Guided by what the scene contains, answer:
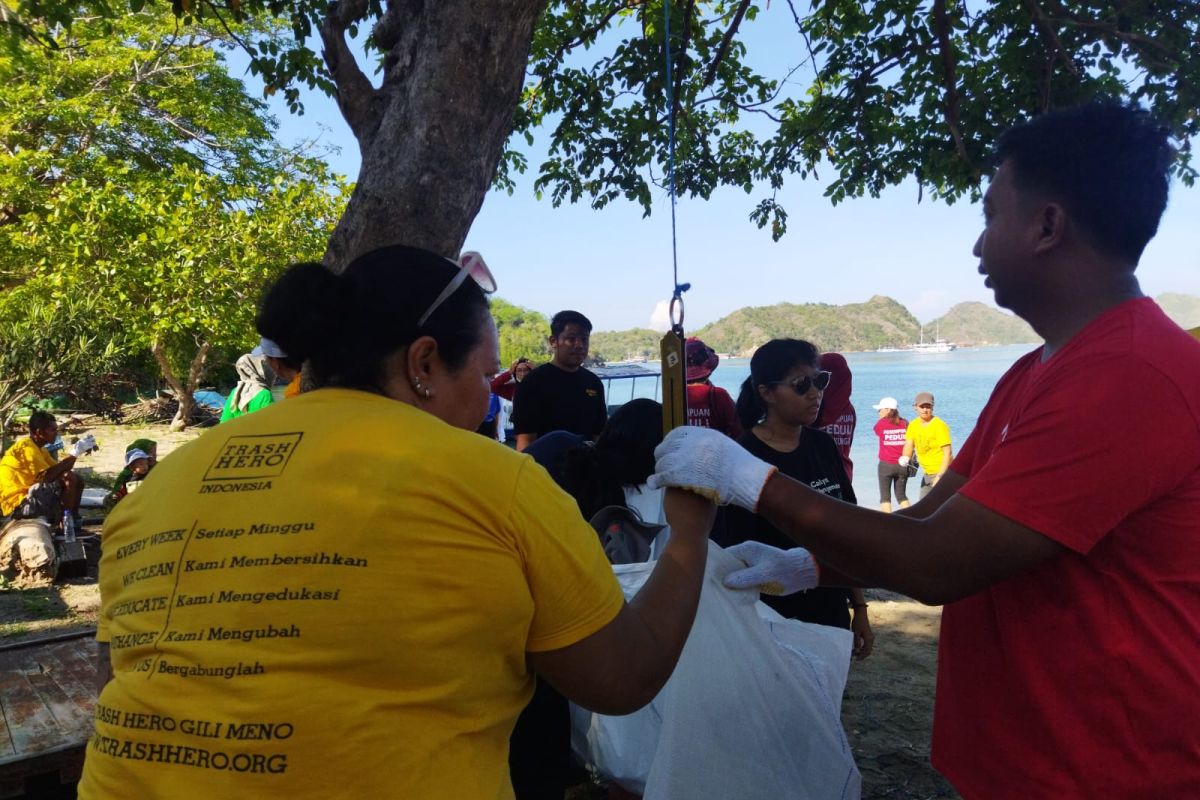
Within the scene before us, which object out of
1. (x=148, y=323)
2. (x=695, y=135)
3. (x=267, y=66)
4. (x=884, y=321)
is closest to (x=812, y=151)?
(x=695, y=135)

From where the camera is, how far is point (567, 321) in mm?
5242

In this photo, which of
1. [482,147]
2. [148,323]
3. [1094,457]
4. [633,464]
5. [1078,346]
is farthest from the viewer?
[148,323]

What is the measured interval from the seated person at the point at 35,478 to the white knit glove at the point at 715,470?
7.88 meters

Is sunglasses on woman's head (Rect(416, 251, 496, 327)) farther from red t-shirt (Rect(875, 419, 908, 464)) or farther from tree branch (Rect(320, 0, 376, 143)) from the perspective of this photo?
red t-shirt (Rect(875, 419, 908, 464))

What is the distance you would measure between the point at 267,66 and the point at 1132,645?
534cm

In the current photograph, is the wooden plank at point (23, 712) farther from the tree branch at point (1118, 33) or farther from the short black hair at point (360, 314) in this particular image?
the tree branch at point (1118, 33)

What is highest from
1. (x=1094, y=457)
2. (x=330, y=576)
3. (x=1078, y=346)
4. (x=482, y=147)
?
(x=482, y=147)

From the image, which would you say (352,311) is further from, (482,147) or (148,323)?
(148,323)

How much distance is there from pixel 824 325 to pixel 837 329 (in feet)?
9.42

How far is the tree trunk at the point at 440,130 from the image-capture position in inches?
104

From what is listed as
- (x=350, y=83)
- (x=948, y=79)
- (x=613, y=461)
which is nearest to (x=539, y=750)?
(x=613, y=461)

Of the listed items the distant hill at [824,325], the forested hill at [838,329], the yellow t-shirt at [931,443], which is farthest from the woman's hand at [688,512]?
the distant hill at [824,325]

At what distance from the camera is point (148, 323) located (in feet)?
52.4

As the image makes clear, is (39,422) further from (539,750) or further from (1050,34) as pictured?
(1050,34)
